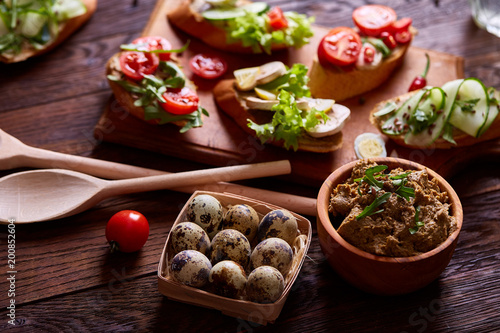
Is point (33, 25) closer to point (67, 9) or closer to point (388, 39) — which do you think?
point (67, 9)

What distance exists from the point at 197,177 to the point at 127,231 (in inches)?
22.8

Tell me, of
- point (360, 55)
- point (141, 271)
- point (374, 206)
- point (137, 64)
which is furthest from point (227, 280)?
point (360, 55)

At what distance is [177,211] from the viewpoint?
3.32 m

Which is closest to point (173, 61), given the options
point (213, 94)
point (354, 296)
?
point (213, 94)

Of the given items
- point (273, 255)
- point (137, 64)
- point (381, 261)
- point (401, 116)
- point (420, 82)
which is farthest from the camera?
point (420, 82)

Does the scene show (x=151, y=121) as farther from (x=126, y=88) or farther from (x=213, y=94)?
(x=213, y=94)

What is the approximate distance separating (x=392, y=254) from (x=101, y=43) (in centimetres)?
307

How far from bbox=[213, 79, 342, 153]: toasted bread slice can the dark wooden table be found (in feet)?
0.95

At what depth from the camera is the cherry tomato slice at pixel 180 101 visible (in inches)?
139

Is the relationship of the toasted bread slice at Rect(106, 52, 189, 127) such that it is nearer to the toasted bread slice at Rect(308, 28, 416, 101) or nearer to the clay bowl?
the toasted bread slice at Rect(308, 28, 416, 101)

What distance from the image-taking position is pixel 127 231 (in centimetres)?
297

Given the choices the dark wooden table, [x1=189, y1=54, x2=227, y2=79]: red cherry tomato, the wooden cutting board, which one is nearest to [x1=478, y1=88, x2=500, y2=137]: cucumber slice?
the wooden cutting board

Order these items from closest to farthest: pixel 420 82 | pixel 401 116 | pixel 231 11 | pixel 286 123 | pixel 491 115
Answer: pixel 286 123, pixel 491 115, pixel 401 116, pixel 420 82, pixel 231 11

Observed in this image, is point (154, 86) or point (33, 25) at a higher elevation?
point (154, 86)
